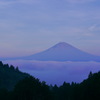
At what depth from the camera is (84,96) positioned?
43406 mm

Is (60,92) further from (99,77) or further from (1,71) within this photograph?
(1,71)

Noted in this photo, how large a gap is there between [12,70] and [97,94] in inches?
3650

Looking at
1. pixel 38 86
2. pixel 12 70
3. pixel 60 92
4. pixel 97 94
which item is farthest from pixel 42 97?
pixel 12 70

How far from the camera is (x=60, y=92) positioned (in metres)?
63.0

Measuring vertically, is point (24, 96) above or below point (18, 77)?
below

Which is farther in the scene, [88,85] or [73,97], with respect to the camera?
[73,97]

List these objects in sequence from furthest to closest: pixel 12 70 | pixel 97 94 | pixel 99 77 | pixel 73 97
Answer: pixel 12 70, pixel 73 97, pixel 99 77, pixel 97 94

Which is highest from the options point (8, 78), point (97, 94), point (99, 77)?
point (8, 78)

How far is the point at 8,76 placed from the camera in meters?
117

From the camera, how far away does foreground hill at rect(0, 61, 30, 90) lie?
4230 inches

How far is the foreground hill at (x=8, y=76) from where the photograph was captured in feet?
353

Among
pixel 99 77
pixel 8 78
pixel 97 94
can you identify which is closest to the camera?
pixel 97 94

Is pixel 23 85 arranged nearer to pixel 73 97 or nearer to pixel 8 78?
pixel 73 97

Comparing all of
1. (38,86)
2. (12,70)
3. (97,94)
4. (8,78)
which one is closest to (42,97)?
(38,86)
